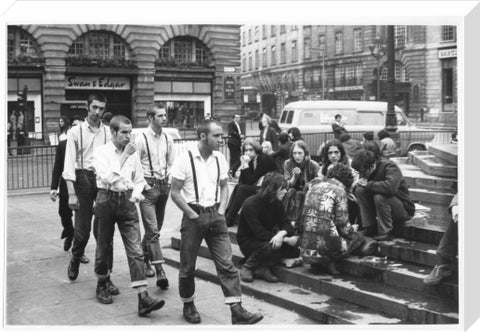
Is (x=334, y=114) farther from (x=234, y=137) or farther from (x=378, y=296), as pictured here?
(x=378, y=296)

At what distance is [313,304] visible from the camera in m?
6.27

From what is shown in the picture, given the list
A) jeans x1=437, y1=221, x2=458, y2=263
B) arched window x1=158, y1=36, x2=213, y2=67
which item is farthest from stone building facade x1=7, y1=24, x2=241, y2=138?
jeans x1=437, y1=221, x2=458, y2=263

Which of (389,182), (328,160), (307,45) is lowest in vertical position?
(389,182)

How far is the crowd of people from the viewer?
6016 mm

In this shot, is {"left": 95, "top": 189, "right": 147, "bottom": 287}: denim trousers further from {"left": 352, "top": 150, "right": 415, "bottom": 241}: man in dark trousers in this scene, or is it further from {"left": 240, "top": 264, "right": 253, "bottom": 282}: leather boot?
{"left": 352, "top": 150, "right": 415, "bottom": 241}: man in dark trousers

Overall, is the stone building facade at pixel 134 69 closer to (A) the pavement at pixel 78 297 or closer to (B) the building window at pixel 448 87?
(B) the building window at pixel 448 87

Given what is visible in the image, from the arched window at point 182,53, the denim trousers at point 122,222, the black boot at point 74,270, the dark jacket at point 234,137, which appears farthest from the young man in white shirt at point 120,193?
the arched window at point 182,53

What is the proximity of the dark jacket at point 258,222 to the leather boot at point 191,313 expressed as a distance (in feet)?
3.72

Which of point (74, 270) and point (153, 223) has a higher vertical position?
point (153, 223)

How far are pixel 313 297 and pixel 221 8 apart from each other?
10.1ft

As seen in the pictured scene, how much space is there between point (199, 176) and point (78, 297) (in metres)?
2.08

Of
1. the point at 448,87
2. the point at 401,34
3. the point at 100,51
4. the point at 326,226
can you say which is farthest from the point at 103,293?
the point at 100,51
